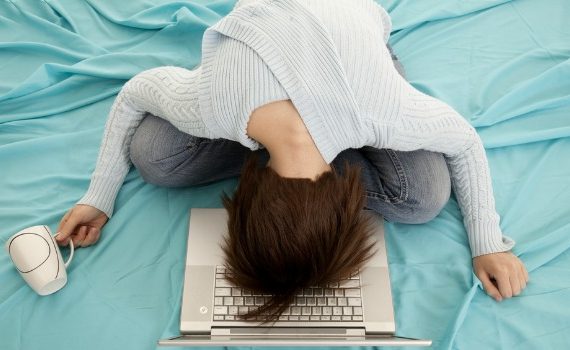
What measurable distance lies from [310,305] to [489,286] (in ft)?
1.13

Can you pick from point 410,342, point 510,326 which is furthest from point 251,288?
point 510,326

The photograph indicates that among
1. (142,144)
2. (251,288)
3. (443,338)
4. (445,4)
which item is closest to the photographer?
(251,288)

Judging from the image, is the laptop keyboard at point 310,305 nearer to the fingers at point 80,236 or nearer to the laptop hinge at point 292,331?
the laptop hinge at point 292,331

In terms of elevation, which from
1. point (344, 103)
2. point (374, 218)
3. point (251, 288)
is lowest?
point (374, 218)

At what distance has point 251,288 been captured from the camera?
2.31ft

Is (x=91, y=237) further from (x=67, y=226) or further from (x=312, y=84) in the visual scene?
(x=312, y=84)

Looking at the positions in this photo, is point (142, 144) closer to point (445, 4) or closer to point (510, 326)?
point (510, 326)

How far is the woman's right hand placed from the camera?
0.96 metres

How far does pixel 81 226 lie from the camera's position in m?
0.99

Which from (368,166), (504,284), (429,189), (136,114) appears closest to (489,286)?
(504,284)

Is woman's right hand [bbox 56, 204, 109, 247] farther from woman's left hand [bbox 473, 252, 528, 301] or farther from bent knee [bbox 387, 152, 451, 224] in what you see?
woman's left hand [bbox 473, 252, 528, 301]

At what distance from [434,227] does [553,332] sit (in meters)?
0.28

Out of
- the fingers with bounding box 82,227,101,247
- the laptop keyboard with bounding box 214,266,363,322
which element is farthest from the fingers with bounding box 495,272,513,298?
the fingers with bounding box 82,227,101,247

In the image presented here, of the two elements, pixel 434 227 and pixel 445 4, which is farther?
pixel 445 4
